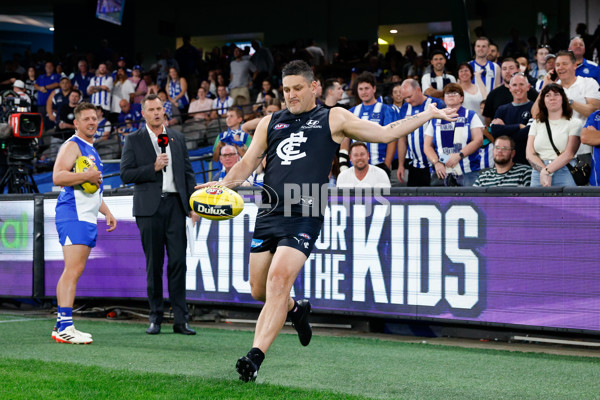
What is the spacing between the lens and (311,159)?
18.4ft

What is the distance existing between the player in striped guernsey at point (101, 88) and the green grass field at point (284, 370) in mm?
11818

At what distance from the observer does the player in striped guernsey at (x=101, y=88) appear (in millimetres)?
19109

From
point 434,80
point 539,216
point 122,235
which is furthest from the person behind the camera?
point 434,80

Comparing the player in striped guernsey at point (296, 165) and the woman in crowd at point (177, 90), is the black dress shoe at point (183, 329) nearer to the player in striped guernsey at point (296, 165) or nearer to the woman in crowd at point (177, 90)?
the player in striped guernsey at point (296, 165)

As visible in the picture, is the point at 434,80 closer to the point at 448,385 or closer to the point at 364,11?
the point at 448,385

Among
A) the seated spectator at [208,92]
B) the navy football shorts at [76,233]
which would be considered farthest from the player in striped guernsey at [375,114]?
the seated spectator at [208,92]

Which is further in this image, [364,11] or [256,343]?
[364,11]

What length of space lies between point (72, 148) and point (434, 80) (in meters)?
6.22

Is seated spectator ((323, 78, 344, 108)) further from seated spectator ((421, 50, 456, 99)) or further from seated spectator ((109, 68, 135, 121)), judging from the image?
seated spectator ((109, 68, 135, 121))

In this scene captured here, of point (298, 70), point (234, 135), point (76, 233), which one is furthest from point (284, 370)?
point (234, 135)

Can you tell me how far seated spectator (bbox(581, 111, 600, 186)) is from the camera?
8094 mm

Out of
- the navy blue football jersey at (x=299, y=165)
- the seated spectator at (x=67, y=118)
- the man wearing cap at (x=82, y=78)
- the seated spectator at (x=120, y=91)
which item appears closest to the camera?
the navy blue football jersey at (x=299, y=165)

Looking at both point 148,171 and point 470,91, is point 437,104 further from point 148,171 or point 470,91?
point 148,171

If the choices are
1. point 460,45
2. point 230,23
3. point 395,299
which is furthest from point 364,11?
point 395,299
